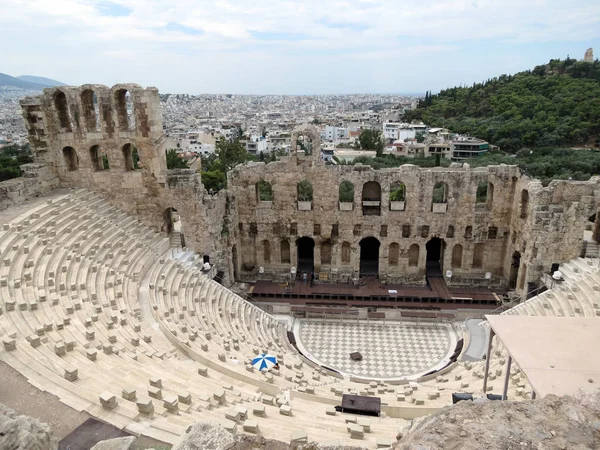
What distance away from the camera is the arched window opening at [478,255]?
2620cm

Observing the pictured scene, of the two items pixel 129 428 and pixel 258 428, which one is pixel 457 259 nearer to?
pixel 258 428

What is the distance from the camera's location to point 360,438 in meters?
9.88

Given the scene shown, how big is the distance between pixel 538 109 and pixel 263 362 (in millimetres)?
62635

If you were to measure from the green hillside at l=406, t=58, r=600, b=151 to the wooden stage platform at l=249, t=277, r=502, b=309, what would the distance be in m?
42.4

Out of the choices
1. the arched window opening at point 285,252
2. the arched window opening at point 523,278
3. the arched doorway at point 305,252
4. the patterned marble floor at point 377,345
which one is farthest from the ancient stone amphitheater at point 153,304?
the arched doorway at point 305,252

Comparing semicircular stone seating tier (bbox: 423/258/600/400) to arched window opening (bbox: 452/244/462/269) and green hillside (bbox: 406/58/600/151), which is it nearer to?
arched window opening (bbox: 452/244/462/269)

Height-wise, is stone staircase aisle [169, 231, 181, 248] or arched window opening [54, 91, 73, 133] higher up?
arched window opening [54, 91, 73, 133]

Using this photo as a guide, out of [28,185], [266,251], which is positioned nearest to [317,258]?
[266,251]

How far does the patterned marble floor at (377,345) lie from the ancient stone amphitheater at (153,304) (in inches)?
53.5

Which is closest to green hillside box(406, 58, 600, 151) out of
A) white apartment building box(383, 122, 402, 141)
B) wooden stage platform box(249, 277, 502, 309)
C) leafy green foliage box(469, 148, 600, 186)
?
leafy green foliage box(469, 148, 600, 186)

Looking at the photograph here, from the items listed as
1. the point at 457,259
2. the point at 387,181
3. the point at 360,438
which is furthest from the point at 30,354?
the point at 457,259

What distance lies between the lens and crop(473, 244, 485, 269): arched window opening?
1032 inches

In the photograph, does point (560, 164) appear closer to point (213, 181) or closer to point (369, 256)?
point (369, 256)

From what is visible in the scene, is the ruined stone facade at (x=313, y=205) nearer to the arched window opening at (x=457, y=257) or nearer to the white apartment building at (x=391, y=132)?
the arched window opening at (x=457, y=257)
